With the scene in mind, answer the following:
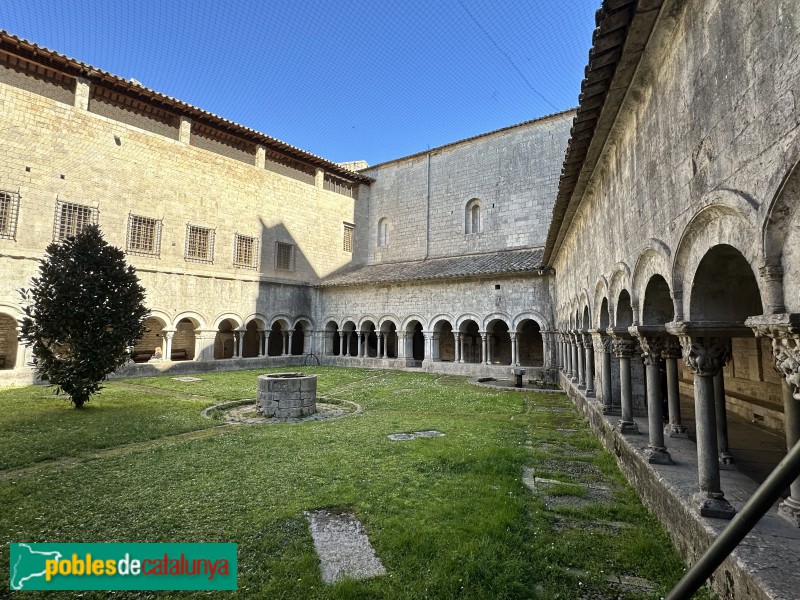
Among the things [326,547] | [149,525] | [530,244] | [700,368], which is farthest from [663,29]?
[530,244]

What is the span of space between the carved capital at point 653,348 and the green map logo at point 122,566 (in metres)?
4.78

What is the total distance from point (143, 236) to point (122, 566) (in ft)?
57.1

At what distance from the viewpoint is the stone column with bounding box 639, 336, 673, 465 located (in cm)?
468

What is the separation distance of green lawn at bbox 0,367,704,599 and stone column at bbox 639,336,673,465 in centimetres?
58

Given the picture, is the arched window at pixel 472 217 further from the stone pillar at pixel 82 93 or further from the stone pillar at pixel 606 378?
the stone pillar at pixel 82 93

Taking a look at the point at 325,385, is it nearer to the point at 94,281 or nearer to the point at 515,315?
the point at 94,281

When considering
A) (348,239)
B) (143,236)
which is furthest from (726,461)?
(348,239)

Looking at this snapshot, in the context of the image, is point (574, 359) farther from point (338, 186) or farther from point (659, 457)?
point (338, 186)

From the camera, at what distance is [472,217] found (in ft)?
77.8

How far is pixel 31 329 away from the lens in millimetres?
9227

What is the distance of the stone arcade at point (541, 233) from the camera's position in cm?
268

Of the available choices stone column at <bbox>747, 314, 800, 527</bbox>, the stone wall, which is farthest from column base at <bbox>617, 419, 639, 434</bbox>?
the stone wall

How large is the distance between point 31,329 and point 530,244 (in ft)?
63.1

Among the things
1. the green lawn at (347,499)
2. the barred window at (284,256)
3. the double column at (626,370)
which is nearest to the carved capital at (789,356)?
the green lawn at (347,499)
